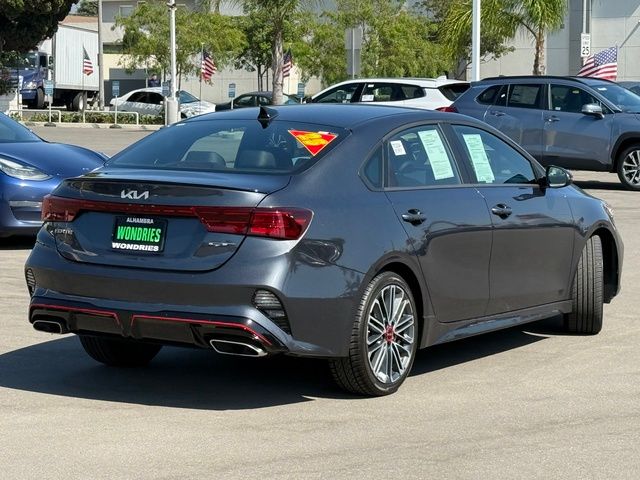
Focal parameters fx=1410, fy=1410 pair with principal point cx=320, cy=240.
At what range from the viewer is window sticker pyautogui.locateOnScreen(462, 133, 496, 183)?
824 centimetres

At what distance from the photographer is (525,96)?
22547 mm

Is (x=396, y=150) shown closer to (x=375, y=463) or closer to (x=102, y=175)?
(x=102, y=175)

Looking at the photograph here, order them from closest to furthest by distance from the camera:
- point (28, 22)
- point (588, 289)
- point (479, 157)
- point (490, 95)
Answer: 1. point (479, 157)
2. point (588, 289)
3. point (490, 95)
4. point (28, 22)

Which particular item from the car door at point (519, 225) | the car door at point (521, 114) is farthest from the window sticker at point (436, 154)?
the car door at point (521, 114)

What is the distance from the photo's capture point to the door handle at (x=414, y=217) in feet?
24.3

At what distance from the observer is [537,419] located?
22.4ft

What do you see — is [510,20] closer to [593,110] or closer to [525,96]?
[525,96]

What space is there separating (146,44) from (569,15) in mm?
20883

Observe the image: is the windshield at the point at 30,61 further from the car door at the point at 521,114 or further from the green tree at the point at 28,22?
the car door at the point at 521,114

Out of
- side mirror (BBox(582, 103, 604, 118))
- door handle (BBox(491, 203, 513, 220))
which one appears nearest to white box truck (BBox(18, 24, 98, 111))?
side mirror (BBox(582, 103, 604, 118))

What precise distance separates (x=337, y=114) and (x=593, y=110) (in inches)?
571

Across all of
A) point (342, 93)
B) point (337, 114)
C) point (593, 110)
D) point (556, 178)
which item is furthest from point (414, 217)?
point (342, 93)

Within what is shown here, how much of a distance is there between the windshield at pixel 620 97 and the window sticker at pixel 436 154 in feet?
48.0

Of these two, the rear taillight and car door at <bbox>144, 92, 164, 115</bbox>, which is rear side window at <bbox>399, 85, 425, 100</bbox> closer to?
the rear taillight
